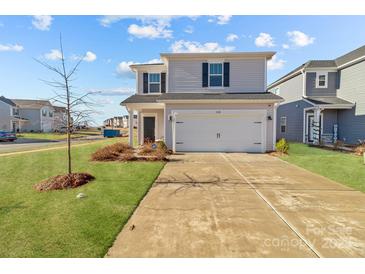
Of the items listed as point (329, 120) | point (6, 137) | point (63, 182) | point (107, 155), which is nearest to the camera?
point (63, 182)

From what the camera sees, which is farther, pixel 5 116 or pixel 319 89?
pixel 5 116

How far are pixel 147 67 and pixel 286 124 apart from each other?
14.4m

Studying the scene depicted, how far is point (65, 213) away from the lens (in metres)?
4.43

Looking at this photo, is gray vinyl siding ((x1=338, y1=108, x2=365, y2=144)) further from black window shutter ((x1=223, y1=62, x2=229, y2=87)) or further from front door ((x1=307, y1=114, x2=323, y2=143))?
black window shutter ((x1=223, y1=62, x2=229, y2=87))

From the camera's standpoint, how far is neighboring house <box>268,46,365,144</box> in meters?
16.0

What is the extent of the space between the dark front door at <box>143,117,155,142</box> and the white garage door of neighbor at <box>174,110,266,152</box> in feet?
11.6

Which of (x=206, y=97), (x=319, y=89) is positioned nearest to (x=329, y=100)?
(x=319, y=89)

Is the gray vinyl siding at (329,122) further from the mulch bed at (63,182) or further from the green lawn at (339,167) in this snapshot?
the mulch bed at (63,182)

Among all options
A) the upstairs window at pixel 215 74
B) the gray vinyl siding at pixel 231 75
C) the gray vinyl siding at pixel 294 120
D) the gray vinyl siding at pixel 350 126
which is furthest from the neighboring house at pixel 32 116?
the gray vinyl siding at pixel 350 126

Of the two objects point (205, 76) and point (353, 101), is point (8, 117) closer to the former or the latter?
point (205, 76)

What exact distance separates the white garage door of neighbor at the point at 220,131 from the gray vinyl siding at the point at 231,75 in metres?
2.11

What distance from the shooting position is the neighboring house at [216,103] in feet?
44.4

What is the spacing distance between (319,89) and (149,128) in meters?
14.7
